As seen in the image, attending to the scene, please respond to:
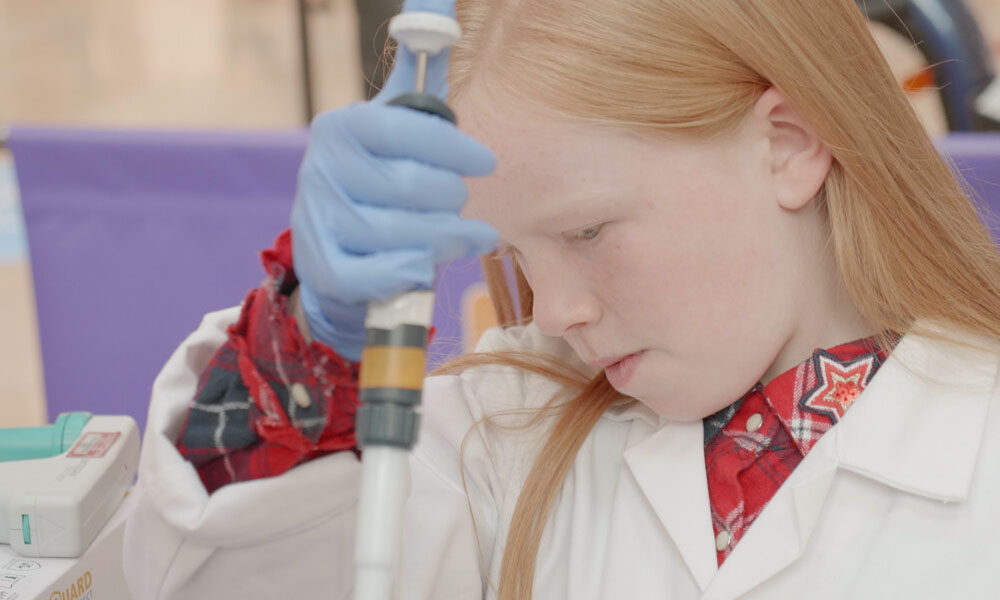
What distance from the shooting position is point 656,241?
0.83 m

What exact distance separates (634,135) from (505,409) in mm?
320

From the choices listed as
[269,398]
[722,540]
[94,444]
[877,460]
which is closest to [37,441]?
[94,444]

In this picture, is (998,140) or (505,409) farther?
(998,140)

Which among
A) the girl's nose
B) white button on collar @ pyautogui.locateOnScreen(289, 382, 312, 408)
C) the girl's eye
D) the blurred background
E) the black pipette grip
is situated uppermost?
the black pipette grip

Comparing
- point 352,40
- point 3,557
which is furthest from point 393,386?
point 352,40

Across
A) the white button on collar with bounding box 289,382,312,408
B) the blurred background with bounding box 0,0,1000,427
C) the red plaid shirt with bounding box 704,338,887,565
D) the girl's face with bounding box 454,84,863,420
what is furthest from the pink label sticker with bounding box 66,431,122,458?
the blurred background with bounding box 0,0,1000,427

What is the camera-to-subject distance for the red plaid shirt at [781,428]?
0.92 m

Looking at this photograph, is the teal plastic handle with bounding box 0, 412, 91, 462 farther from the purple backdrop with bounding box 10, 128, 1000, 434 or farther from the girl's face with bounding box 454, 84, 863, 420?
the purple backdrop with bounding box 10, 128, 1000, 434

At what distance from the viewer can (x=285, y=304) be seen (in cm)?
83

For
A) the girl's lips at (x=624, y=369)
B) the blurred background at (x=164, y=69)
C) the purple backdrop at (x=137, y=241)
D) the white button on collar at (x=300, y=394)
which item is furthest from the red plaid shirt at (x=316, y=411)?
the blurred background at (x=164, y=69)

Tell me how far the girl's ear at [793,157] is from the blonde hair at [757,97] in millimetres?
17

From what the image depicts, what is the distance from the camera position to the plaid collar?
92 cm

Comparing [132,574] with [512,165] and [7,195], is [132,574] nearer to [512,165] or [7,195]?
[512,165]

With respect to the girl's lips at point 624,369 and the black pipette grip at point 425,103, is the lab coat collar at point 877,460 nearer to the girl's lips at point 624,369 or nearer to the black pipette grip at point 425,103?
the girl's lips at point 624,369
